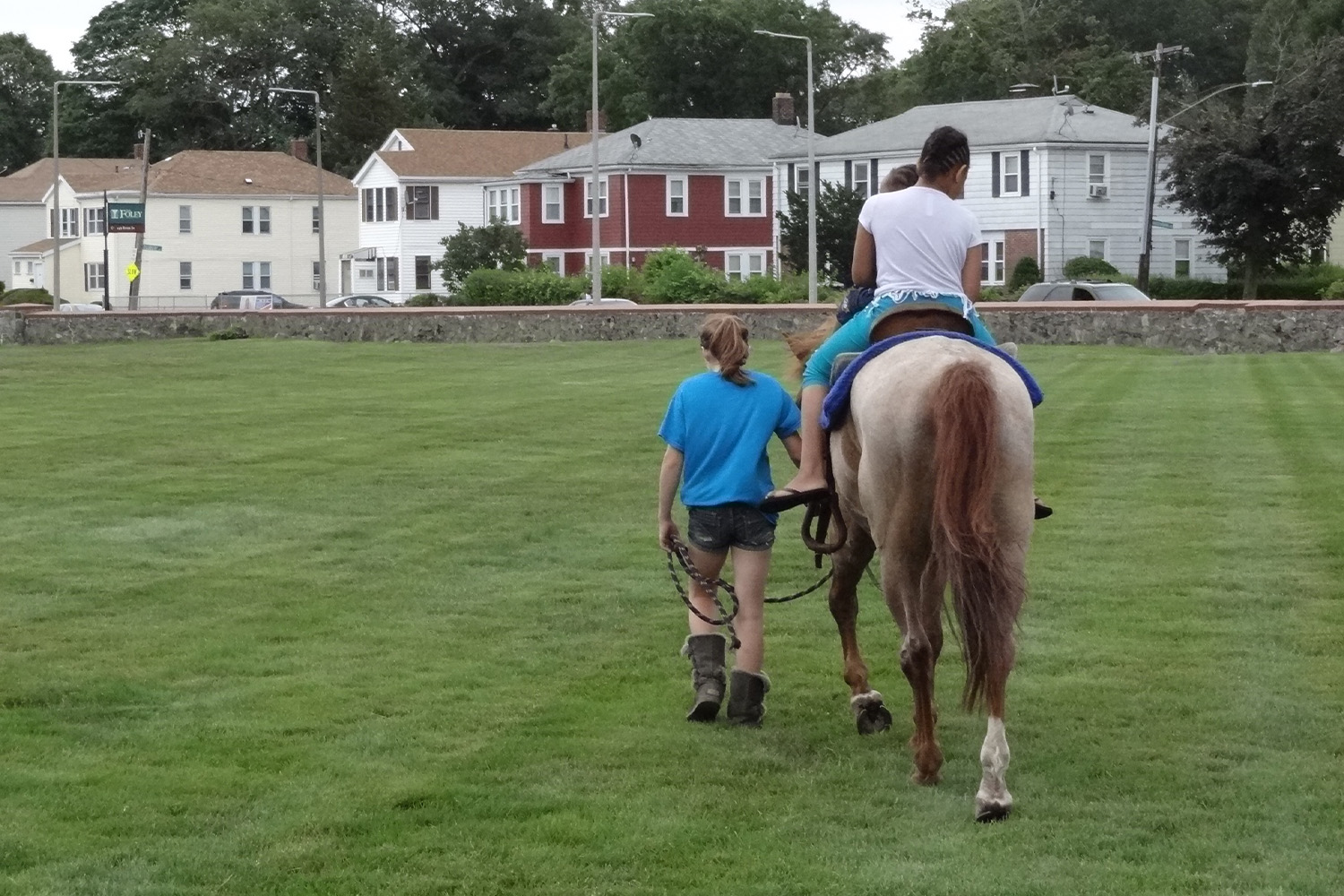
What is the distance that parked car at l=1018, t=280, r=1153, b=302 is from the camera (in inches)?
1638

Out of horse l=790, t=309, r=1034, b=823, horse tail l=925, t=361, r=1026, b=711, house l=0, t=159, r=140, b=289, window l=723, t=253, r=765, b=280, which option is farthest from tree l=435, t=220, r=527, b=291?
horse tail l=925, t=361, r=1026, b=711

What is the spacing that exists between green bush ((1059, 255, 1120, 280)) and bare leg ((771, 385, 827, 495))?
5185cm

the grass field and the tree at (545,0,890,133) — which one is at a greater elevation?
the tree at (545,0,890,133)

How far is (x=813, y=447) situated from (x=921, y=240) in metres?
0.94

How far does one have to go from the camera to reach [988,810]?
6.34 meters

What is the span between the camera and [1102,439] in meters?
18.7

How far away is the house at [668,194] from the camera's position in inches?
2849

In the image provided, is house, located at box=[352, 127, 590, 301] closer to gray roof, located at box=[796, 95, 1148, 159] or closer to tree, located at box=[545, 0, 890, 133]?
tree, located at box=[545, 0, 890, 133]

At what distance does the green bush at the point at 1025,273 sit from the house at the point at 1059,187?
8.06 ft

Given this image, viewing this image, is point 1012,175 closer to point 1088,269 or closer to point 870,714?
point 1088,269

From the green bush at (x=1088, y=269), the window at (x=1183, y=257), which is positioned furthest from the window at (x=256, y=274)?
the window at (x=1183, y=257)

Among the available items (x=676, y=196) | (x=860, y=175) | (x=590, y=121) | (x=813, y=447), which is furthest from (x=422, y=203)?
(x=813, y=447)

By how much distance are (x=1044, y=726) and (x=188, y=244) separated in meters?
83.4

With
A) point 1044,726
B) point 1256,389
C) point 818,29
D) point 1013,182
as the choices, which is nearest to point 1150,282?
point 1013,182
